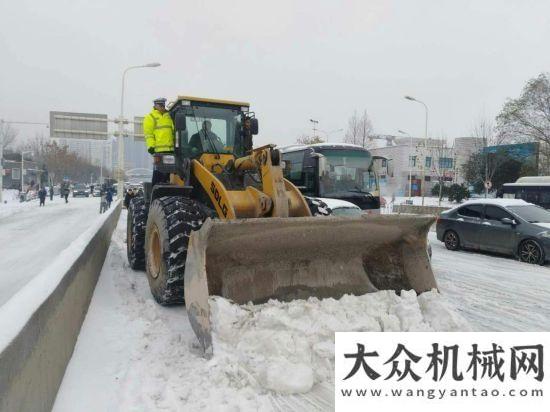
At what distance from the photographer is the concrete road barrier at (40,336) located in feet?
7.24

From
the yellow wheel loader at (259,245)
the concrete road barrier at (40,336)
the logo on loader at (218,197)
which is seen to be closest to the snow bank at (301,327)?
the yellow wheel loader at (259,245)

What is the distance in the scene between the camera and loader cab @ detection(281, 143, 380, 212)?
13188 mm

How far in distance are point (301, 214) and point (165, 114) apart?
260cm

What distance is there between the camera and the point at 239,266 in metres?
4.64

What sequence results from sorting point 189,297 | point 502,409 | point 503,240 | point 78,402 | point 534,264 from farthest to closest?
point 503,240 → point 534,264 → point 189,297 → point 78,402 → point 502,409

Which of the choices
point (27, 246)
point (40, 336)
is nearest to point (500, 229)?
point (40, 336)

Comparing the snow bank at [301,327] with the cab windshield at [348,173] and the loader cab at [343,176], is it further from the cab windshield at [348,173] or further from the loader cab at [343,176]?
the cab windshield at [348,173]

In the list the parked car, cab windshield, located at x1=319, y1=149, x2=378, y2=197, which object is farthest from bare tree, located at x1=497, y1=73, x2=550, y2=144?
the parked car

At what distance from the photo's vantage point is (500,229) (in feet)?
35.1

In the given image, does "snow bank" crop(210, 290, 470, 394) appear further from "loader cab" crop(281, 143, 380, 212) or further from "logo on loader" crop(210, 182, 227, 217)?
"loader cab" crop(281, 143, 380, 212)

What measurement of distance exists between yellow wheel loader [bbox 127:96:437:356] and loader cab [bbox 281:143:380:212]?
7.34 m

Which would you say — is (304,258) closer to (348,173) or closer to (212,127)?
(212,127)

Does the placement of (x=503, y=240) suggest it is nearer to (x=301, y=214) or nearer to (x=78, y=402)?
(x=301, y=214)

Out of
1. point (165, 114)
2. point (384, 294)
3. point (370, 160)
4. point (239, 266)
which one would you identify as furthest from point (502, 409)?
point (370, 160)
